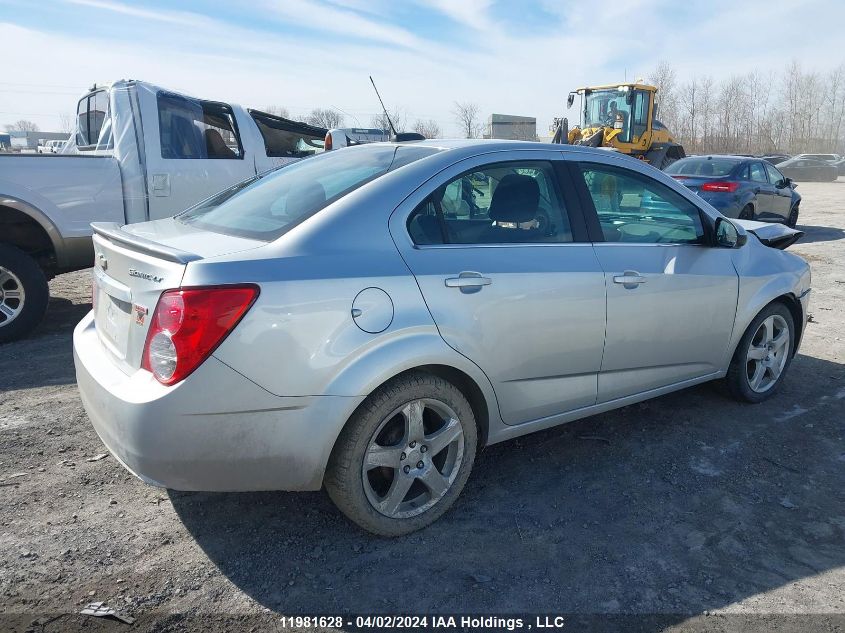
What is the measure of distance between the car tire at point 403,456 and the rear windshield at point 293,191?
84cm

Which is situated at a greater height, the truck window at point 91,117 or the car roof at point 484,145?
the truck window at point 91,117

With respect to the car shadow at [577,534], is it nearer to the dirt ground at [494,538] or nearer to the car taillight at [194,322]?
the dirt ground at [494,538]

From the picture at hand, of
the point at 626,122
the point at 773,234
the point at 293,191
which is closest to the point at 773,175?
the point at 626,122

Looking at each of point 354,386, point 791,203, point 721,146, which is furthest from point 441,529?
point 721,146

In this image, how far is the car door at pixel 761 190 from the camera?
40.1 ft

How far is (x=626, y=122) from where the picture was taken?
19141 millimetres

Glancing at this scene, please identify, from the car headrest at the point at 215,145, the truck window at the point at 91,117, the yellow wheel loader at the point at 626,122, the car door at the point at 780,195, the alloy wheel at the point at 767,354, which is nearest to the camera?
the alloy wheel at the point at 767,354

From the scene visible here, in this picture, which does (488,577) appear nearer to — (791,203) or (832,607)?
(832,607)

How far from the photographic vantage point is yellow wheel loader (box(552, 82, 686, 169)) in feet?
62.2

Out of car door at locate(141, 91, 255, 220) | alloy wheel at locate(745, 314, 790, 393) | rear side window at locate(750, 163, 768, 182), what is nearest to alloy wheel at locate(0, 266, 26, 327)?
car door at locate(141, 91, 255, 220)

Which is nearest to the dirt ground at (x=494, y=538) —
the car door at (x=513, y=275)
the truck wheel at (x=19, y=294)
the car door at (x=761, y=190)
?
the car door at (x=513, y=275)

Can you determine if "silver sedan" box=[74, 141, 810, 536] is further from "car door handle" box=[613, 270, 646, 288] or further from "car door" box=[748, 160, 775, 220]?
"car door" box=[748, 160, 775, 220]

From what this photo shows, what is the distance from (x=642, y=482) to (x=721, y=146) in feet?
229

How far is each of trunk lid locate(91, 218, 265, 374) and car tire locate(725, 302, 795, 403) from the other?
3267 mm
